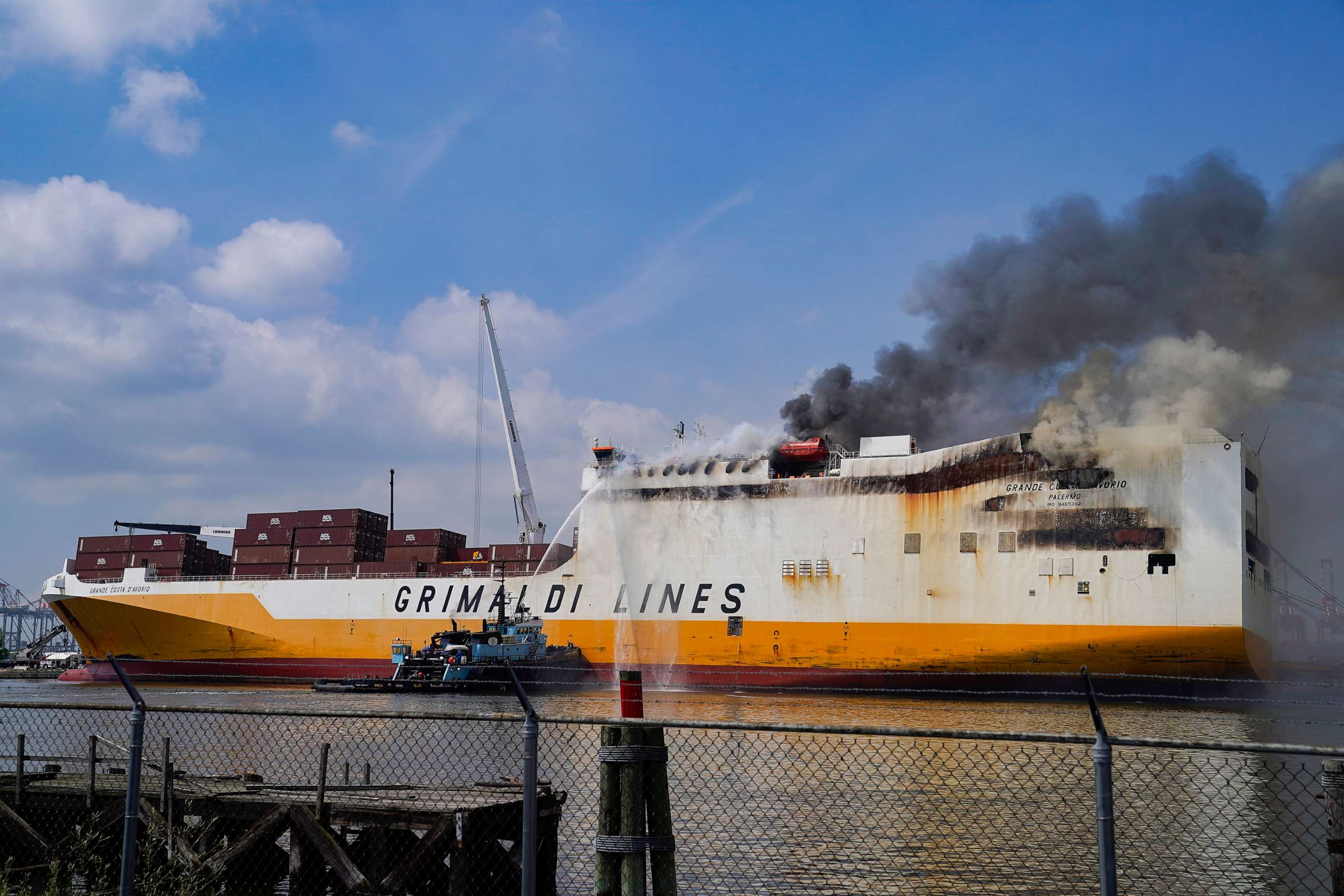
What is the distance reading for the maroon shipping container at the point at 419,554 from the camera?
5084cm

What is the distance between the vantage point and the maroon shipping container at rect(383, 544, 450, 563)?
5084 centimetres

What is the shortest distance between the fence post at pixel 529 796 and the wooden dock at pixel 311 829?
274 cm

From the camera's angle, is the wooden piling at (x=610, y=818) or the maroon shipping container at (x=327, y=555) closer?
the wooden piling at (x=610, y=818)

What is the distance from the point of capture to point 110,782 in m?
10.1

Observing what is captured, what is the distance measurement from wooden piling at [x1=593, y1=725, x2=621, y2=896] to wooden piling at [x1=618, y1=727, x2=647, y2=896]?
2.4 inches

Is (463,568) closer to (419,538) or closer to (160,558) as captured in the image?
(419,538)

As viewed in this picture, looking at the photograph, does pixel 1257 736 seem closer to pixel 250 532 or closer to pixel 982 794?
pixel 982 794

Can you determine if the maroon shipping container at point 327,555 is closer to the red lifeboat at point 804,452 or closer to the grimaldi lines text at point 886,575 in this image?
the grimaldi lines text at point 886,575

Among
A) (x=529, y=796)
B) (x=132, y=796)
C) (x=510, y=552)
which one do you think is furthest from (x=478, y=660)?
(x=529, y=796)

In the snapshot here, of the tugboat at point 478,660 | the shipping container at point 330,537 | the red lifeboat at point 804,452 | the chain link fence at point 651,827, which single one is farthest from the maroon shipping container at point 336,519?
the chain link fence at point 651,827

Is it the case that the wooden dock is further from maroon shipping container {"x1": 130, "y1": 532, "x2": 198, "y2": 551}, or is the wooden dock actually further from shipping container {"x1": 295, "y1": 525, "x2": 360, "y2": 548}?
maroon shipping container {"x1": 130, "y1": 532, "x2": 198, "y2": 551}

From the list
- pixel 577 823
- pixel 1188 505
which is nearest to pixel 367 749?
pixel 577 823

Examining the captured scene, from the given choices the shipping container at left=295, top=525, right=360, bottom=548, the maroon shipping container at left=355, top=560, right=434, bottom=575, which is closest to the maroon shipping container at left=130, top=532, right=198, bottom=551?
the shipping container at left=295, top=525, right=360, bottom=548

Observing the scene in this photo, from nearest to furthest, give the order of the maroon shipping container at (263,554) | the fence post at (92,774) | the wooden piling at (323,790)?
the wooden piling at (323,790), the fence post at (92,774), the maroon shipping container at (263,554)
